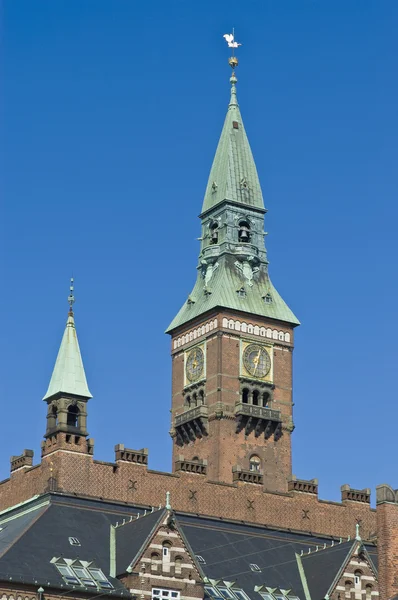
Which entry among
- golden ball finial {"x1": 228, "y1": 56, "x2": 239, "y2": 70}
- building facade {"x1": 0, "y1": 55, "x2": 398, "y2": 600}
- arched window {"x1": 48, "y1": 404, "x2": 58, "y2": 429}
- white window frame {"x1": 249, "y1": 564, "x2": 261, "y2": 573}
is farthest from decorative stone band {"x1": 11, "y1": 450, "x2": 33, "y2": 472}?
golden ball finial {"x1": 228, "y1": 56, "x2": 239, "y2": 70}

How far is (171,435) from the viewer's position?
12569 cm

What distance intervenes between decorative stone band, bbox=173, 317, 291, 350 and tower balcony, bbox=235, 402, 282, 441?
6.67m

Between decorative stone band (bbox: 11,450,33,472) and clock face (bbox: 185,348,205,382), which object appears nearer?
decorative stone band (bbox: 11,450,33,472)

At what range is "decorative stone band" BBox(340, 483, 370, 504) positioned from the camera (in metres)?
114

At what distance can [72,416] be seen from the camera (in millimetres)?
105688

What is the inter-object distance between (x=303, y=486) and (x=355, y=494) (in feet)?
13.3

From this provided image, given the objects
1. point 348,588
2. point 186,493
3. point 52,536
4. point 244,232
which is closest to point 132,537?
point 52,536

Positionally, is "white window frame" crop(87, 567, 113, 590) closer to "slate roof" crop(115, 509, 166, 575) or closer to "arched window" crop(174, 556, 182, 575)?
"slate roof" crop(115, 509, 166, 575)

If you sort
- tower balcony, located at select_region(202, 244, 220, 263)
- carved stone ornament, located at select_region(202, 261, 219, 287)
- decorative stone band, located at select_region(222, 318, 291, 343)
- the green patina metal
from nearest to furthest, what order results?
decorative stone band, located at select_region(222, 318, 291, 343) < the green patina metal < carved stone ornament, located at select_region(202, 261, 219, 287) < tower balcony, located at select_region(202, 244, 220, 263)

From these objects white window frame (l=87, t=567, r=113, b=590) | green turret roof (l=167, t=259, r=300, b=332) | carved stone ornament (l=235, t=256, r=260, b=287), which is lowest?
white window frame (l=87, t=567, r=113, b=590)

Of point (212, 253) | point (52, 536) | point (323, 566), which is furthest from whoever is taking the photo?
point (212, 253)

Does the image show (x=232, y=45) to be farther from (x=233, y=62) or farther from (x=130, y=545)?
(x=130, y=545)

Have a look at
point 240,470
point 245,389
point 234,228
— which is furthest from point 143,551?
point 234,228

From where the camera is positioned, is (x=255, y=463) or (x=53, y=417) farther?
(x=255, y=463)
